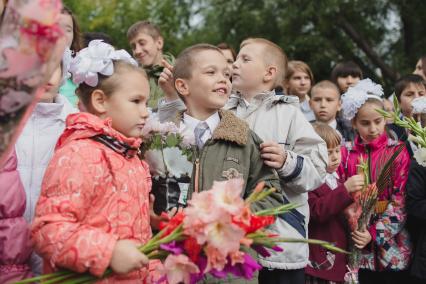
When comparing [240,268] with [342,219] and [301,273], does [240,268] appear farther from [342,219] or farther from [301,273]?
[342,219]

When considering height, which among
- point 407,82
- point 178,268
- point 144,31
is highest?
point 144,31

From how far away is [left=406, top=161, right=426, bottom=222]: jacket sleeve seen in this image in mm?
5203

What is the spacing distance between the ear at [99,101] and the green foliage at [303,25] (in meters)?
11.8

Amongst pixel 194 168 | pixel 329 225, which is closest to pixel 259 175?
pixel 194 168

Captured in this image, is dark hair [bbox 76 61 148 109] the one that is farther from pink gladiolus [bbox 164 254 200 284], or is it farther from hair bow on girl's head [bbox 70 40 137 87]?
pink gladiolus [bbox 164 254 200 284]

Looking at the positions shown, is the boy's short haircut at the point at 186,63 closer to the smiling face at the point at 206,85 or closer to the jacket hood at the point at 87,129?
the smiling face at the point at 206,85

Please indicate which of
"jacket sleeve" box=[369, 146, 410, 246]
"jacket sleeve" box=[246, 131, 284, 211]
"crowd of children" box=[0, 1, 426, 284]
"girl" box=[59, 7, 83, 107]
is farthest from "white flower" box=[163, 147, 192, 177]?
"jacket sleeve" box=[369, 146, 410, 246]

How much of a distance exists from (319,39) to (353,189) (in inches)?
439

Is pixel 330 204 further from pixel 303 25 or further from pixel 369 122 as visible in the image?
pixel 303 25

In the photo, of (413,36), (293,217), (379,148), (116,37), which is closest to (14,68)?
(293,217)

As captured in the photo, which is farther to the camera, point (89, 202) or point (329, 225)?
point (329, 225)

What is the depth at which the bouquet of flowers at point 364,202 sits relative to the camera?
4.85m

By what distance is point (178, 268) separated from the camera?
8.51 feet

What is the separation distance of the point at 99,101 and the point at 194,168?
2.29 ft
